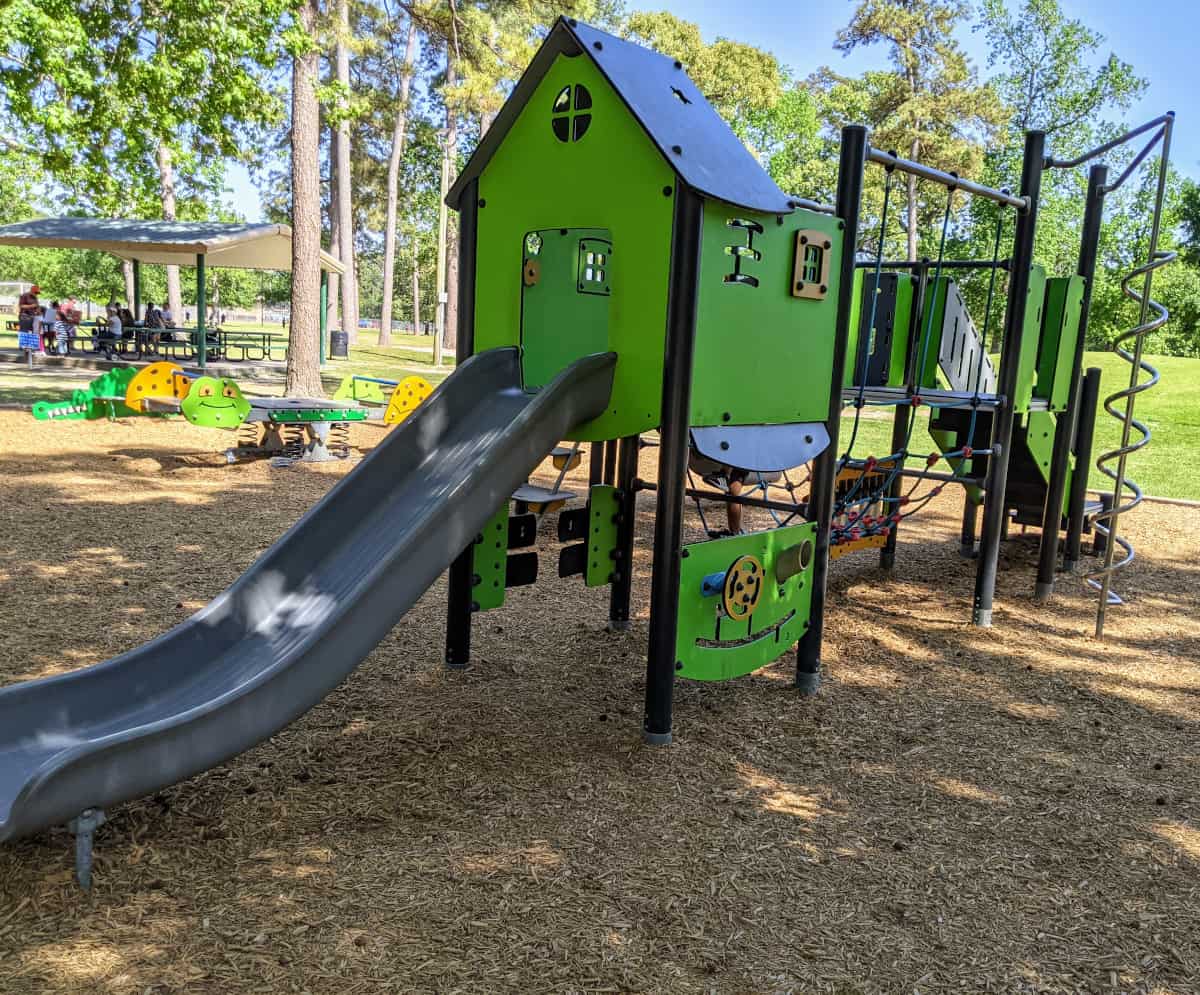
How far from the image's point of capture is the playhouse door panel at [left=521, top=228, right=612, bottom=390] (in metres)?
4.66

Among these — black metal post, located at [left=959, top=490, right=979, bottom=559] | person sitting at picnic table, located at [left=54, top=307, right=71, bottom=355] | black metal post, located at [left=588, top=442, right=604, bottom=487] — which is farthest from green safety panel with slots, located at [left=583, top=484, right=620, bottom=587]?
person sitting at picnic table, located at [left=54, top=307, right=71, bottom=355]

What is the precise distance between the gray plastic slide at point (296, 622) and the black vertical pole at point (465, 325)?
28cm

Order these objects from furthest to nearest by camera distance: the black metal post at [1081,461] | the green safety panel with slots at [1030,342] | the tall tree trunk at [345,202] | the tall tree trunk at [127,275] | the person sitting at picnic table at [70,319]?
1. the tall tree trunk at [127,275]
2. the tall tree trunk at [345,202]
3. the person sitting at picnic table at [70,319]
4. the black metal post at [1081,461]
5. the green safety panel with slots at [1030,342]

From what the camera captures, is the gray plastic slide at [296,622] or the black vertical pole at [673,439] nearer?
the gray plastic slide at [296,622]

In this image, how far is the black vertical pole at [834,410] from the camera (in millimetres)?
4680

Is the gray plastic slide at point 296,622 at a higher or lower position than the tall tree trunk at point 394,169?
lower

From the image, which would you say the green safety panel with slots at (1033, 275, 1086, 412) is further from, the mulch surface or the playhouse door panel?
the playhouse door panel

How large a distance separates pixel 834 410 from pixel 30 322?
899 inches

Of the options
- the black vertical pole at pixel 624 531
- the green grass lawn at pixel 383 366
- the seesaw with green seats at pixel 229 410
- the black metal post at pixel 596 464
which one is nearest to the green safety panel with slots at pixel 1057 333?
the black metal post at pixel 596 464

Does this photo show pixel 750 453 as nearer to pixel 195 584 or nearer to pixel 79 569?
pixel 195 584

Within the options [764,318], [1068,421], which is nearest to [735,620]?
[764,318]

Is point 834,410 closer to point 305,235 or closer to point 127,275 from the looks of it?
point 305,235

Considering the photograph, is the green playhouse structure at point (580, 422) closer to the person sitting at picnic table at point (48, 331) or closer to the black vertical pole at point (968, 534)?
the black vertical pole at point (968, 534)

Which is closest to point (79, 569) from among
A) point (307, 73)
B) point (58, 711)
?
point (58, 711)
